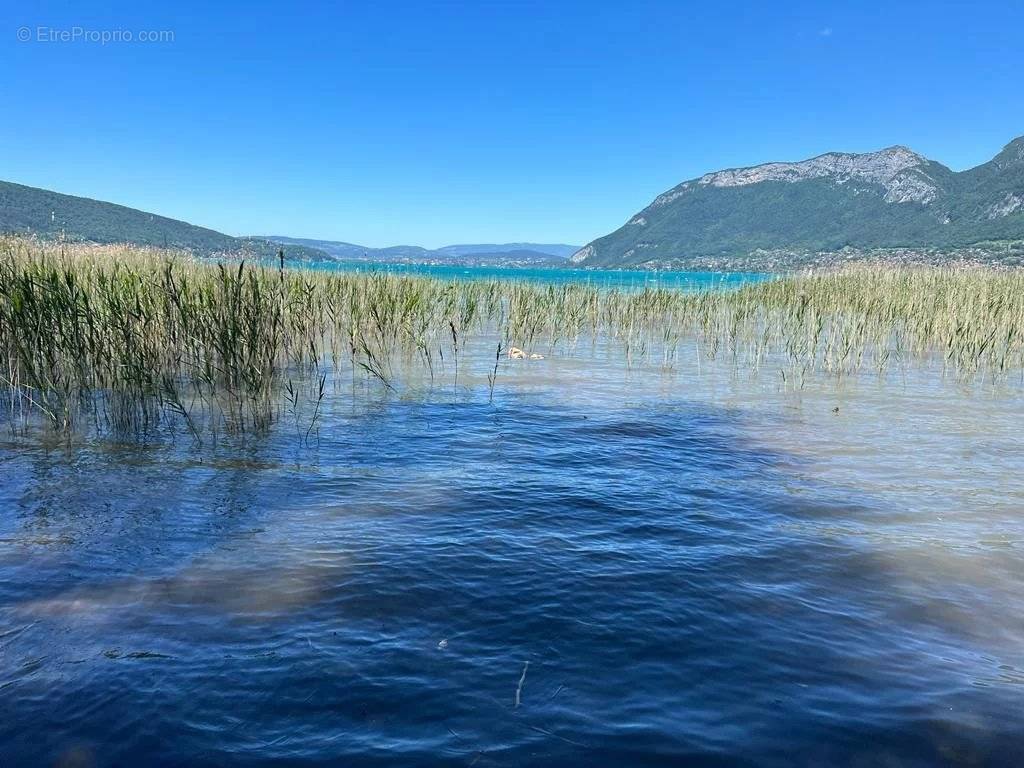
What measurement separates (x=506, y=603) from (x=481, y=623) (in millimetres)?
253

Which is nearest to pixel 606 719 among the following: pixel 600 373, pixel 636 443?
pixel 636 443

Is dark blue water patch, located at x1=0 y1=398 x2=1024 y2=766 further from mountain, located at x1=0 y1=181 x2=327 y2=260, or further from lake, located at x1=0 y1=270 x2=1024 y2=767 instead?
mountain, located at x1=0 y1=181 x2=327 y2=260

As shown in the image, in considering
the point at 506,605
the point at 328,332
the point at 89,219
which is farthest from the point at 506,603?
the point at 89,219

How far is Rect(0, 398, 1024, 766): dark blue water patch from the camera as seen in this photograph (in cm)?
246

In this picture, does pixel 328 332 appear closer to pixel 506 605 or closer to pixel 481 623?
pixel 506 605

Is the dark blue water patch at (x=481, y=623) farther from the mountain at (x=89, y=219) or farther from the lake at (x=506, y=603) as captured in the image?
the mountain at (x=89, y=219)

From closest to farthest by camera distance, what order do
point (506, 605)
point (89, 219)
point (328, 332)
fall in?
1. point (506, 605)
2. point (328, 332)
3. point (89, 219)

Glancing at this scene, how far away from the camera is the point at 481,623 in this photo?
11.0 feet

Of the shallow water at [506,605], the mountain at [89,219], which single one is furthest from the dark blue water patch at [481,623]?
the mountain at [89,219]

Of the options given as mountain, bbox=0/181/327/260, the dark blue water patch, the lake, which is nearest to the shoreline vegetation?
the lake

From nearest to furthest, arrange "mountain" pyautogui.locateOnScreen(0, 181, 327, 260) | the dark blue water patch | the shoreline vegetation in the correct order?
the dark blue water patch
the shoreline vegetation
"mountain" pyautogui.locateOnScreen(0, 181, 327, 260)

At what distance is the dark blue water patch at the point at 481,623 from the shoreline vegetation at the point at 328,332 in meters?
1.78

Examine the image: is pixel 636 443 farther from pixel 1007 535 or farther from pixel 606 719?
pixel 606 719

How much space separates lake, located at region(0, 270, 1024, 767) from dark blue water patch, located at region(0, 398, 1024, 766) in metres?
0.02
